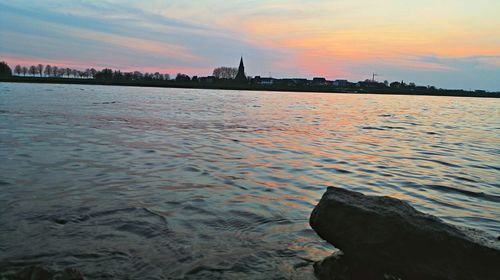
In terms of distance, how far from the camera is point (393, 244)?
4.59 m

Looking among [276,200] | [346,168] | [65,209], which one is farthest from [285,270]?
[346,168]

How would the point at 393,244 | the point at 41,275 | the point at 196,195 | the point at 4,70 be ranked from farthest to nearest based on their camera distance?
the point at 4,70 < the point at 196,195 < the point at 393,244 < the point at 41,275

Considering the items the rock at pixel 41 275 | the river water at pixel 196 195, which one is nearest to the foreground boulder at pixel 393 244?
the river water at pixel 196 195

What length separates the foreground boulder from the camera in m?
4.26

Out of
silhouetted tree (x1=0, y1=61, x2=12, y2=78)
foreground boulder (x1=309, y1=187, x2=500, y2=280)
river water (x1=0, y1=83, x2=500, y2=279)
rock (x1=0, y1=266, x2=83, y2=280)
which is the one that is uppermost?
silhouetted tree (x1=0, y1=61, x2=12, y2=78)

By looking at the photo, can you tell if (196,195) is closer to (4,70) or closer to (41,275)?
(41,275)

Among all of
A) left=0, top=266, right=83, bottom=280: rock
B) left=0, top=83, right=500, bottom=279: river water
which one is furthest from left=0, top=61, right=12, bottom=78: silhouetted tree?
left=0, top=266, right=83, bottom=280: rock

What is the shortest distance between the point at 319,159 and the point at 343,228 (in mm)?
8671

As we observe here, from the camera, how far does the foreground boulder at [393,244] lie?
14.0ft

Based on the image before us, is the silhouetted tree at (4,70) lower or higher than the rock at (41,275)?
higher

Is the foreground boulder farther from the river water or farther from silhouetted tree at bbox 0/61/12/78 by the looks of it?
silhouetted tree at bbox 0/61/12/78

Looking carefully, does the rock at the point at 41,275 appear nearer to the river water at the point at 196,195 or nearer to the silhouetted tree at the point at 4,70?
the river water at the point at 196,195

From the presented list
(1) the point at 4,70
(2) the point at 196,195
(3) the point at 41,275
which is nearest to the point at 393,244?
(3) the point at 41,275

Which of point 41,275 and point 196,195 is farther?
point 196,195
